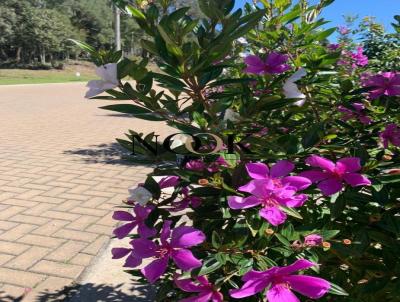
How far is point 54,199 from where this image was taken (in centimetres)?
487

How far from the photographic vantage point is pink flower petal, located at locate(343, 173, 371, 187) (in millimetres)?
1092

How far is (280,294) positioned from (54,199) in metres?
4.26

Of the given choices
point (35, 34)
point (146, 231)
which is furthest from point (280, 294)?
point (35, 34)

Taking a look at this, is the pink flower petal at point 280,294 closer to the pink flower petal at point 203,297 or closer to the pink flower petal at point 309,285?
the pink flower petal at point 309,285

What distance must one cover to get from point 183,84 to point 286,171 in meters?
0.35

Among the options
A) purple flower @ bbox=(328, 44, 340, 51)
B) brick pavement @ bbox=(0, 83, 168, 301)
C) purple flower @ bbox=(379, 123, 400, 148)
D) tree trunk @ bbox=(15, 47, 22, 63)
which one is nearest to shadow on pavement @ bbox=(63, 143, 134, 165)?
brick pavement @ bbox=(0, 83, 168, 301)

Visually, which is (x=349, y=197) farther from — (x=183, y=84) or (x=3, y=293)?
(x=3, y=293)

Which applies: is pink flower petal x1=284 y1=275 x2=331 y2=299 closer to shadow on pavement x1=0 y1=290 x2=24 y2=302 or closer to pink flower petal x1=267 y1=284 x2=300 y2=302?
pink flower petal x1=267 y1=284 x2=300 y2=302

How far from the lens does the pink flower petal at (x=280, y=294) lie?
961 millimetres

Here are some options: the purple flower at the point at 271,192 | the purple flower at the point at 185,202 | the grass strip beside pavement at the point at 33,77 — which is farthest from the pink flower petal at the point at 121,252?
the grass strip beside pavement at the point at 33,77

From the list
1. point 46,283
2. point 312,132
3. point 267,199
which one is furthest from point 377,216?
point 46,283

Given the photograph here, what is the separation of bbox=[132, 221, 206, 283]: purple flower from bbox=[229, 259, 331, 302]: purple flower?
0.47ft

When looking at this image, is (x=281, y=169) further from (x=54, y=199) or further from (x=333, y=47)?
(x=54, y=199)

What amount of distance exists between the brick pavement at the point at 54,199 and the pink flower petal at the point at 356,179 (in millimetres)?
2371
